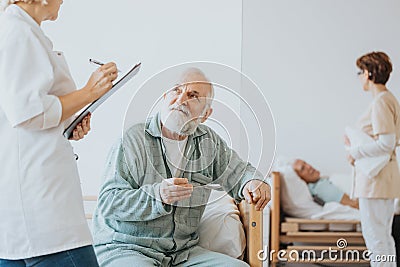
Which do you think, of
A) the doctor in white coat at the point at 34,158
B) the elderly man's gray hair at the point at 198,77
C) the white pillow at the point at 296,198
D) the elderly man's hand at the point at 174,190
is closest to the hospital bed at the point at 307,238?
the white pillow at the point at 296,198

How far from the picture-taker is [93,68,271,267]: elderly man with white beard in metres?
1.74

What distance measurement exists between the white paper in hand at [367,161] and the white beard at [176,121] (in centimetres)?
57

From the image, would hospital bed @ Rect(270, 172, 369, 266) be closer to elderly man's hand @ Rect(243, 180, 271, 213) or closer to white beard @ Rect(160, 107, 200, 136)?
elderly man's hand @ Rect(243, 180, 271, 213)

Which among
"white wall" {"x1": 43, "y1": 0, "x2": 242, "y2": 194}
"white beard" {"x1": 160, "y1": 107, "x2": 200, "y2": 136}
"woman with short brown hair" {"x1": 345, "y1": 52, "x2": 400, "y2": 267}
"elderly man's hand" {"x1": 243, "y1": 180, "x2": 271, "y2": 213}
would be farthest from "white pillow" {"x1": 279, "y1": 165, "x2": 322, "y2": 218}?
"white wall" {"x1": 43, "y1": 0, "x2": 242, "y2": 194}

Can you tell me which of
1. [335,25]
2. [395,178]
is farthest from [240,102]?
[395,178]

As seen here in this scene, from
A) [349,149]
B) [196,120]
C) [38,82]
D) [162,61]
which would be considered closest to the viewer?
[38,82]

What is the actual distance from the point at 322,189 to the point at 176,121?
0.56 meters

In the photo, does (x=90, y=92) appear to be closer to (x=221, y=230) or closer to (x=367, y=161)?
(x=221, y=230)

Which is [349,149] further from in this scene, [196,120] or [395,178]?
[196,120]

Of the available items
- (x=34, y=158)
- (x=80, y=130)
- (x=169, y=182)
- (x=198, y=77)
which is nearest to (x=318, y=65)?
(x=198, y=77)

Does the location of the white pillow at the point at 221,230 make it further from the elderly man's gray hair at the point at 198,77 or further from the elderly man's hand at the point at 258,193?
the elderly man's gray hair at the point at 198,77

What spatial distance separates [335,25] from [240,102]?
0.41m

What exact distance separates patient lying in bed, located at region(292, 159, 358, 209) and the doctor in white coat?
3.43 ft

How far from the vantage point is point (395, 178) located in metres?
1.98
